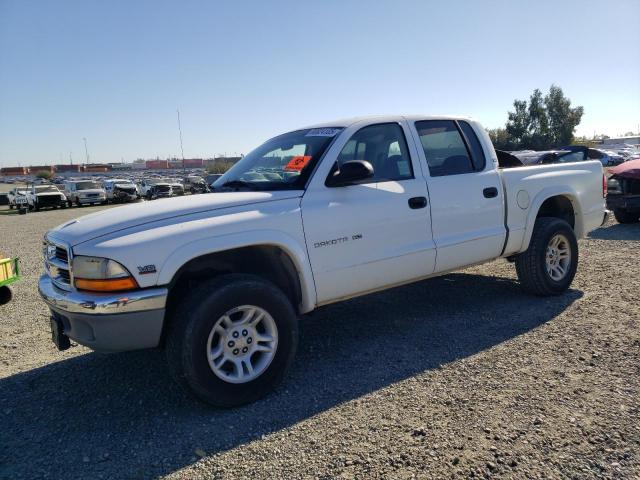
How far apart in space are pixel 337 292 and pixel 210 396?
118 centimetres

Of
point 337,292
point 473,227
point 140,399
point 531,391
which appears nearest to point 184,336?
point 140,399

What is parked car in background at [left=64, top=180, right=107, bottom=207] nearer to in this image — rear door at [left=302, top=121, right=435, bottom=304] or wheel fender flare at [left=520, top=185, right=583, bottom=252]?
rear door at [left=302, top=121, right=435, bottom=304]

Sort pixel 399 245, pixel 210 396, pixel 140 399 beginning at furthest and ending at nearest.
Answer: pixel 399 245 → pixel 140 399 → pixel 210 396

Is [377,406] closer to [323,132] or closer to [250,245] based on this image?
[250,245]

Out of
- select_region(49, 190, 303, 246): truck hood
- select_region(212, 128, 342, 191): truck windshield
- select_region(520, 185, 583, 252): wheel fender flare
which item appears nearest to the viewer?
select_region(49, 190, 303, 246): truck hood

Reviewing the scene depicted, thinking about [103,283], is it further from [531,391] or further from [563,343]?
[563,343]

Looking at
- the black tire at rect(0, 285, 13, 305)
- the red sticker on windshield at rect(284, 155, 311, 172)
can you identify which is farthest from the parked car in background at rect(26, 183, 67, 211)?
the red sticker on windshield at rect(284, 155, 311, 172)

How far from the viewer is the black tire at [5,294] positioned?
19.4 ft

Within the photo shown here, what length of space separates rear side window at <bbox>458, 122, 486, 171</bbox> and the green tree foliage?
222ft

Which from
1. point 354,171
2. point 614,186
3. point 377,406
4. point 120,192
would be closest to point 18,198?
point 120,192

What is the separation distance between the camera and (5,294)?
5957 mm

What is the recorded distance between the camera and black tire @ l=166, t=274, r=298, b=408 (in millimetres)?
3070

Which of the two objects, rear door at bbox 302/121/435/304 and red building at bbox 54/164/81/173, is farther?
red building at bbox 54/164/81/173

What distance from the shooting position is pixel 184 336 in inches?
120
